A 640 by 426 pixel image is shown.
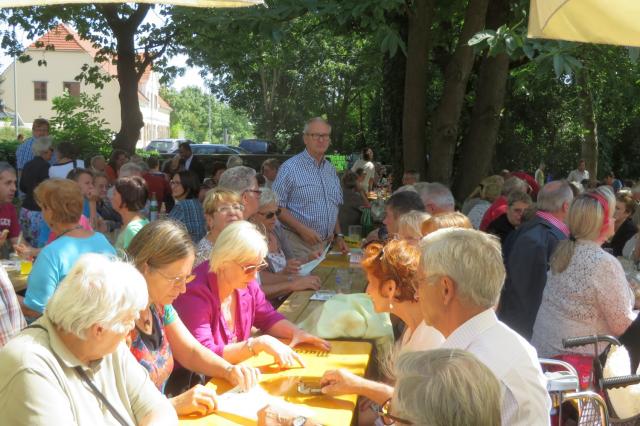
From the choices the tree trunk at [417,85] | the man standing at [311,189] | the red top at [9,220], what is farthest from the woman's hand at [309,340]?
the tree trunk at [417,85]

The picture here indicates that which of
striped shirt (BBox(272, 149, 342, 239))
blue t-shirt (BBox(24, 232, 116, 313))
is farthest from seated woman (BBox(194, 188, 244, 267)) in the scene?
striped shirt (BBox(272, 149, 342, 239))

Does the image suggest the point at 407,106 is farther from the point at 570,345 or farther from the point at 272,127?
the point at 272,127

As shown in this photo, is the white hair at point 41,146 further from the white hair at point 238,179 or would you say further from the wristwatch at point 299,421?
the wristwatch at point 299,421

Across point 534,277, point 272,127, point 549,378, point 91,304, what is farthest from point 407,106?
point 272,127

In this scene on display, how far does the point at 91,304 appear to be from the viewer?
6.87 feet

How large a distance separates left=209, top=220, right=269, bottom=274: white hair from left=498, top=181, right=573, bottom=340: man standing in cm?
183

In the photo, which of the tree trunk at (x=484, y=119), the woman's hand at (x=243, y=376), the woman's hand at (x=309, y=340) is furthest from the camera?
the tree trunk at (x=484, y=119)

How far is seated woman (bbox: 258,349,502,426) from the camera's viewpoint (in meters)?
1.52

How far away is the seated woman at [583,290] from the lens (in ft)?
12.6

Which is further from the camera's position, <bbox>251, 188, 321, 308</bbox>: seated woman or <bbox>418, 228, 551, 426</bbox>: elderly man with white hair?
<bbox>251, 188, 321, 308</bbox>: seated woman

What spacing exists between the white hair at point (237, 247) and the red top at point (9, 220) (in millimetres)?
3509

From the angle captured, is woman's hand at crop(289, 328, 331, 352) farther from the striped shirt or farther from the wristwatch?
the striped shirt

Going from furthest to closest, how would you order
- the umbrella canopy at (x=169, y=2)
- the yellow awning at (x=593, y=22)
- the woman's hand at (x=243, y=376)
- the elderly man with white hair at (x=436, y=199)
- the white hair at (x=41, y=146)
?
1. the white hair at (x=41, y=146)
2. the elderly man with white hair at (x=436, y=199)
3. the woman's hand at (x=243, y=376)
4. the yellow awning at (x=593, y=22)
5. the umbrella canopy at (x=169, y=2)

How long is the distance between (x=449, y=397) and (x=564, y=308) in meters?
2.68
